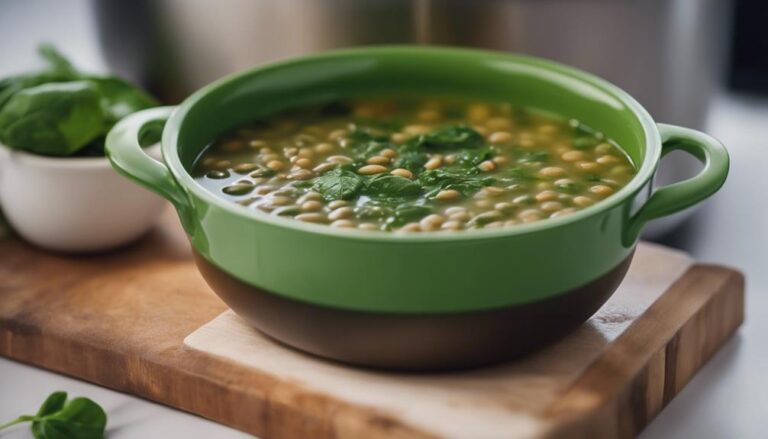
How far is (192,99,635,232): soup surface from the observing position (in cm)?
122

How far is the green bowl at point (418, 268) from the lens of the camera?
107 cm

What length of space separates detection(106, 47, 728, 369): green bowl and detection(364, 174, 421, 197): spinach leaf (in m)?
0.18

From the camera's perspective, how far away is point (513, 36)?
164 cm

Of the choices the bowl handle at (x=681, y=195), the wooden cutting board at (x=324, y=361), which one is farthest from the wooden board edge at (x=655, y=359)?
the bowl handle at (x=681, y=195)

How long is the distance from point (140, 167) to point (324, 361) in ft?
0.96

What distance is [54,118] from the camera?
1.47m

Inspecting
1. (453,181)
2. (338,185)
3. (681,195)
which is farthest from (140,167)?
(681,195)

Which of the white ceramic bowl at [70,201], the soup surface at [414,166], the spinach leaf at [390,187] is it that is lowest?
the white ceramic bowl at [70,201]

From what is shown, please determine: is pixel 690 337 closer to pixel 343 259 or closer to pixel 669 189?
pixel 669 189

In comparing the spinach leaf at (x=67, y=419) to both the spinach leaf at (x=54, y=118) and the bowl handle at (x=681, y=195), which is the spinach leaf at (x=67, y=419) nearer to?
the spinach leaf at (x=54, y=118)

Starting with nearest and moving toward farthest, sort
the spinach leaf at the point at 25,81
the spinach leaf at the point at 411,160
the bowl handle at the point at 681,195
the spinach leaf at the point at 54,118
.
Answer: the bowl handle at the point at 681,195
the spinach leaf at the point at 411,160
the spinach leaf at the point at 54,118
the spinach leaf at the point at 25,81

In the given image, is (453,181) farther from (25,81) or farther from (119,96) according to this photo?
(25,81)

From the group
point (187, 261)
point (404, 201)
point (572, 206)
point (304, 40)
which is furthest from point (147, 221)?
point (572, 206)

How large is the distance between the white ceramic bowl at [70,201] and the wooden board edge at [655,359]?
68cm
